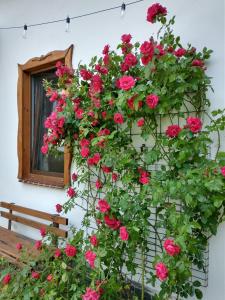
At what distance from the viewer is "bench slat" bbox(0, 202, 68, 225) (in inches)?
95.0

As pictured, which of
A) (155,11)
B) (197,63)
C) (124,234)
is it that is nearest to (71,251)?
(124,234)

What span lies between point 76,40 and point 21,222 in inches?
70.4

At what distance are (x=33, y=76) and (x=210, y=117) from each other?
199 centimetres

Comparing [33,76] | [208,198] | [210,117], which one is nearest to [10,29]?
[33,76]

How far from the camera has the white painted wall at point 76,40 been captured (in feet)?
5.41

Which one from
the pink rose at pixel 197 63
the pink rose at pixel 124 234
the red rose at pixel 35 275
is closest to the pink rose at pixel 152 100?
the pink rose at pixel 197 63

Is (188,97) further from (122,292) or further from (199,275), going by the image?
(122,292)

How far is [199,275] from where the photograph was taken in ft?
5.62

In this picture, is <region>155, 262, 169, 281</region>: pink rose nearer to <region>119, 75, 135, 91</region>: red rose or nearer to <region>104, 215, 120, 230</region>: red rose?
<region>104, 215, 120, 230</region>: red rose

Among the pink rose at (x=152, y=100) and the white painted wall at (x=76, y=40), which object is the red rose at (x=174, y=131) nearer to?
the pink rose at (x=152, y=100)

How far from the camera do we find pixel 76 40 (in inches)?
96.2

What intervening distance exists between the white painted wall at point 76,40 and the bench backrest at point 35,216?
0.09 meters

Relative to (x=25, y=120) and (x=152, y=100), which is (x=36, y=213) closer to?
(x=25, y=120)

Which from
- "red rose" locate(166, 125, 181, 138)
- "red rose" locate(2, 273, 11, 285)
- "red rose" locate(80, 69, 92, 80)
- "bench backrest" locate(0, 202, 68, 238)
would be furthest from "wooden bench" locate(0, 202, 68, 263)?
"red rose" locate(166, 125, 181, 138)
